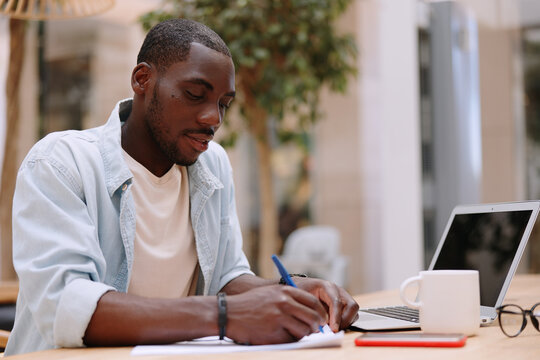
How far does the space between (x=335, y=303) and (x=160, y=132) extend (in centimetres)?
50

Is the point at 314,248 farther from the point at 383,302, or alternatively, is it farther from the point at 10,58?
the point at 383,302

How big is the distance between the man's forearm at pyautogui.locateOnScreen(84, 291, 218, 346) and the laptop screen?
0.63 metres

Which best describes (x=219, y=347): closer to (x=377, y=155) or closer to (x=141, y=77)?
(x=141, y=77)

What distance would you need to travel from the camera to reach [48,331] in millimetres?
1167

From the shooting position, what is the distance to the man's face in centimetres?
137

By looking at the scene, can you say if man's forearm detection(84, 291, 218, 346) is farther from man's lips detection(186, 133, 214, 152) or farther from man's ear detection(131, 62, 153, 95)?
man's ear detection(131, 62, 153, 95)

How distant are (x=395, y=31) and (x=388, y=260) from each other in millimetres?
1724

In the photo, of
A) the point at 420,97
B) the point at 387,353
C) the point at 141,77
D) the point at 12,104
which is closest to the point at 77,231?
the point at 141,77

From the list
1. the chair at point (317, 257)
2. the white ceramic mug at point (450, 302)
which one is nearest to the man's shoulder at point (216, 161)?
the white ceramic mug at point (450, 302)

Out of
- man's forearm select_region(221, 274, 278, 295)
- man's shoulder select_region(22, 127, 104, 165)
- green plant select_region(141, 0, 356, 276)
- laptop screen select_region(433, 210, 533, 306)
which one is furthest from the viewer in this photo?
green plant select_region(141, 0, 356, 276)

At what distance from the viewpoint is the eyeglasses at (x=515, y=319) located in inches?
47.3

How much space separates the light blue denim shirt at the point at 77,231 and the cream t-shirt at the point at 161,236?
31mm

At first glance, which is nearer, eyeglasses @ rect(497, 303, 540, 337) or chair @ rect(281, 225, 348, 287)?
eyeglasses @ rect(497, 303, 540, 337)

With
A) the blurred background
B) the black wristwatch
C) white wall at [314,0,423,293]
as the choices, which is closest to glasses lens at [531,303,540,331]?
the black wristwatch
